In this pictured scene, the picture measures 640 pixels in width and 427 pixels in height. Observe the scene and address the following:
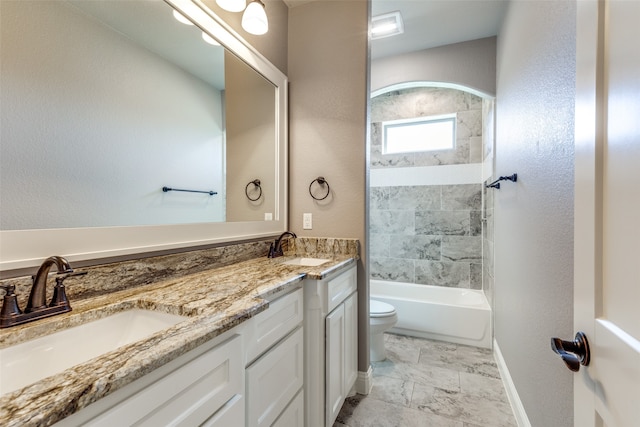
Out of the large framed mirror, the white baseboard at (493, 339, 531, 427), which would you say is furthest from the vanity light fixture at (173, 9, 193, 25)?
the white baseboard at (493, 339, 531, 427)

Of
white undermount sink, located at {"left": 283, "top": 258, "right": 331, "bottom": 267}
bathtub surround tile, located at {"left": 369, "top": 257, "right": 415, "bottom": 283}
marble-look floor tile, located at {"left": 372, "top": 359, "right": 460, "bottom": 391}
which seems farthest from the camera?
Result: bathtub surround tile, located at {"left": 369, "top": 257, "right": 415, "bottom": 283}

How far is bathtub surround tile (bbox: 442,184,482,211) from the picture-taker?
10.3ft

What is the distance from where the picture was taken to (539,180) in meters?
1.28

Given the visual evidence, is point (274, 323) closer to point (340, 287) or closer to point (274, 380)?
point (274, 380)

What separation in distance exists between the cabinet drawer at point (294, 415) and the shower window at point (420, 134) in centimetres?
299

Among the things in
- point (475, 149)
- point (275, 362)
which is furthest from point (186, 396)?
point (475, 149)

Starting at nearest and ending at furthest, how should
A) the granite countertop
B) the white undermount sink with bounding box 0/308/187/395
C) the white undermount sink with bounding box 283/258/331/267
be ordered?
1. the granite countertop
2. the white undermount sink with bounding box 0/308/187/395
3. the white undermount sink with bounding box 283/258/331/267

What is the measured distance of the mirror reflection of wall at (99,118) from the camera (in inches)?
32.8

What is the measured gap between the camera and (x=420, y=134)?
3473 mm

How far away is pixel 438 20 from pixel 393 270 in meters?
2.61

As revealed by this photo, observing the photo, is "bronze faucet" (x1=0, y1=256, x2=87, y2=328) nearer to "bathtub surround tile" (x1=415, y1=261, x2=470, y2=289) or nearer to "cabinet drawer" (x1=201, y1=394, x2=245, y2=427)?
"cabinet drawer" (x1=201, y1=394, x2=245, y2=427)

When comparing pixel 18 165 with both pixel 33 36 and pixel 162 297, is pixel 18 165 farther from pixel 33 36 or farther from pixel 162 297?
pixel 162 297

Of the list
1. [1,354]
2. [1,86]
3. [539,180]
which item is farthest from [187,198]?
[539,180]

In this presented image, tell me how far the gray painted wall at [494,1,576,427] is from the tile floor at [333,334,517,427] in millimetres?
249
